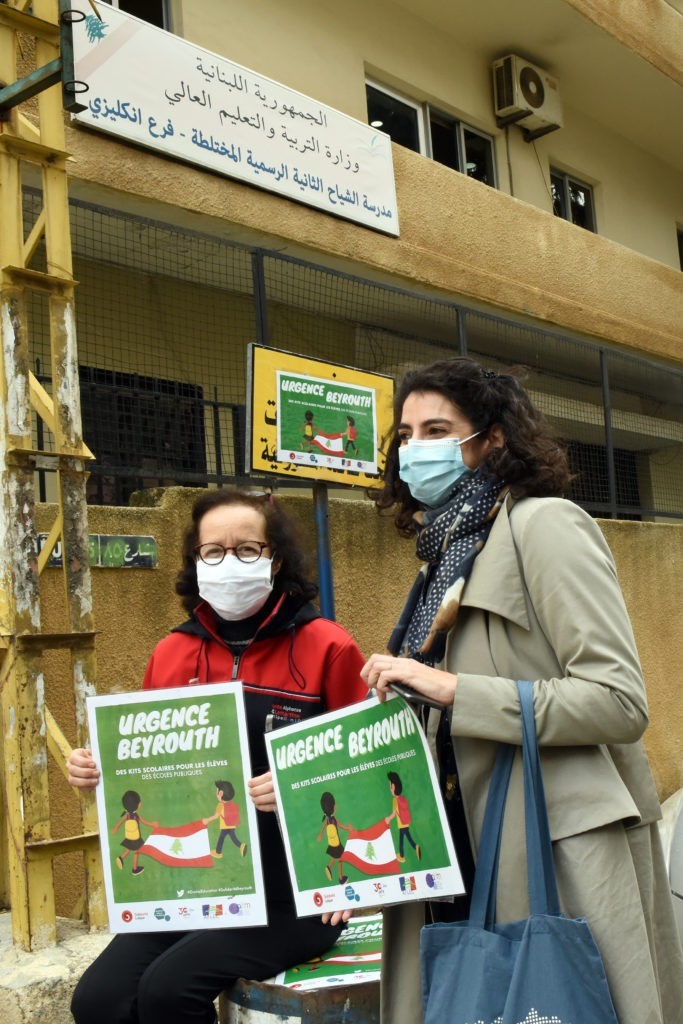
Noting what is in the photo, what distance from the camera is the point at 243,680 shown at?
3029mm

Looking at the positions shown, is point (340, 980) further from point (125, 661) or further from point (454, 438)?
point (125, 661)

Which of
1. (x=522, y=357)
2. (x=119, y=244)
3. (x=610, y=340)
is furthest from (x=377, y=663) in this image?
(x=610, y=340)

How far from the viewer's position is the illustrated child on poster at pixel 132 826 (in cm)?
Result: 265

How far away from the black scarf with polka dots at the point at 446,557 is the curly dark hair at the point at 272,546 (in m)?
0.74

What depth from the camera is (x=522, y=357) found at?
10719 mm

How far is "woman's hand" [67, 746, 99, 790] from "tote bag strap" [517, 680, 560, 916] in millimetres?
1195

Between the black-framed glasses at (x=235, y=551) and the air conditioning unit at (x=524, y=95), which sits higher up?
the air conditioning unit at (x=524, y=95)

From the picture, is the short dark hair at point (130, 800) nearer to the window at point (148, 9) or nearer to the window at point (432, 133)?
the window at point (148, 9)

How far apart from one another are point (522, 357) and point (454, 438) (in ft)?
27.8

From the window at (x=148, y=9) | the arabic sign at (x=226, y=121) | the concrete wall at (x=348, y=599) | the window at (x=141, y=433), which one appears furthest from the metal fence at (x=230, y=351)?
the window at (x=148, y=9)

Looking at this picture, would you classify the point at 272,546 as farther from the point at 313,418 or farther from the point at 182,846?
the point at 313,418

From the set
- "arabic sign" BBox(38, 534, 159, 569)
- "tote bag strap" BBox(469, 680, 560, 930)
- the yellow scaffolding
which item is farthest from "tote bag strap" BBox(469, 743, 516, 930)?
"arabic sign" BBox(38, 534, 159, 569)

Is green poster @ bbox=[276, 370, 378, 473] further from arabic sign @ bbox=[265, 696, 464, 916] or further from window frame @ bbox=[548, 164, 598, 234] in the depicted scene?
window frame @ bbox=[548, 164, 598, 234]

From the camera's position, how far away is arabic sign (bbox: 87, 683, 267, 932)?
8.52ft
